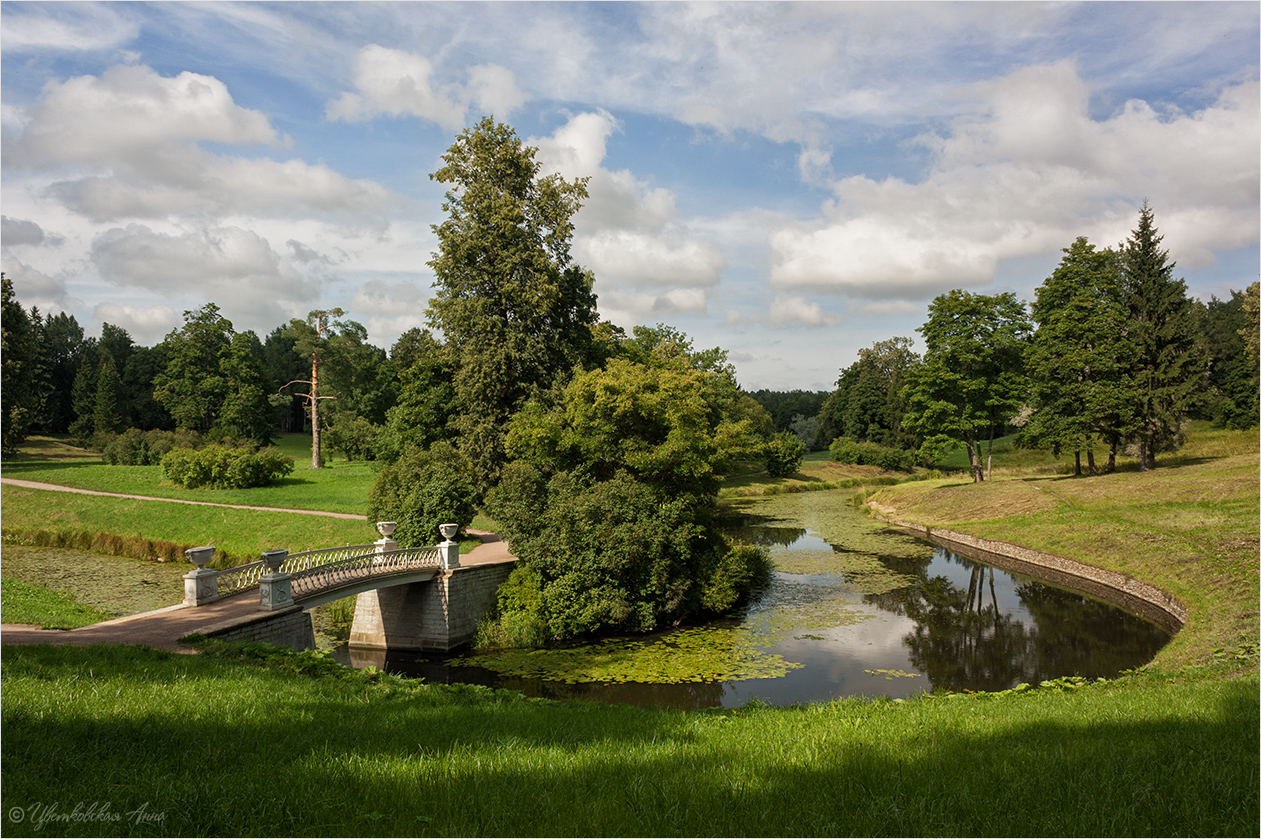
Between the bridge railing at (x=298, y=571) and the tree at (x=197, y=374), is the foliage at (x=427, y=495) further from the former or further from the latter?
the tree at (x=197, y=374)

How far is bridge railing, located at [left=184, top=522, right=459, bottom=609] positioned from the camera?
14750 millimetres

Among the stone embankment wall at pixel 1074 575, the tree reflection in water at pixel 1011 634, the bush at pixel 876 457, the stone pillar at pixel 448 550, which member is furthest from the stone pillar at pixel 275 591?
the bush at pixel 876 457

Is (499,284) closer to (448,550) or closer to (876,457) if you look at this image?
(448,550)

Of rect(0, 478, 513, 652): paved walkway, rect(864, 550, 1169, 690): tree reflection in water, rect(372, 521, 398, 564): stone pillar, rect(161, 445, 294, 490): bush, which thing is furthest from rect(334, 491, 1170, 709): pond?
rect(161, 445, 294, 490): bush

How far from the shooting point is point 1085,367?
125 feet

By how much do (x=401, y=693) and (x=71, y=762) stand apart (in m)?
5.04

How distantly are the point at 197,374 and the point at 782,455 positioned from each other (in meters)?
53.1

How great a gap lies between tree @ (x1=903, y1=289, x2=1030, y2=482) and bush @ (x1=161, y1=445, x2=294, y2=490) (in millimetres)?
40245

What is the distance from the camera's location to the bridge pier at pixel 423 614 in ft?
65.6

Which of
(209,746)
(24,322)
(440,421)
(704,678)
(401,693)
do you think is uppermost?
(24,322)

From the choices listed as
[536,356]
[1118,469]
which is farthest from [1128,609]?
[1118,469]

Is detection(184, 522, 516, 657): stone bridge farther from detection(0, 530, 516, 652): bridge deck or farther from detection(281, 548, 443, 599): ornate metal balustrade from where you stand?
detection(0, 530, 516, 652): bridge deck

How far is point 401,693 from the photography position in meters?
9.77

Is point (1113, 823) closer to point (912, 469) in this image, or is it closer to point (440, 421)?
point (440, 421)
